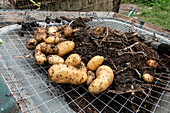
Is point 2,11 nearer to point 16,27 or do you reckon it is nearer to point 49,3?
point 16,27

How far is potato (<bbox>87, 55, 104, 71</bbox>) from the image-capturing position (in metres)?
1.24

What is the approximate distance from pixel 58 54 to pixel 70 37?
13.8 inches

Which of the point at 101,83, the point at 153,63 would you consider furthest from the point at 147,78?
the point at 101,83

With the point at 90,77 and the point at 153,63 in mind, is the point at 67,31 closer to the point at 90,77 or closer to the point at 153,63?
the point at 90,77

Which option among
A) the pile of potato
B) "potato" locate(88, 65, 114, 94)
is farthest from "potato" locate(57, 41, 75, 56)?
"potato" locate(88, 65, 114, 94)

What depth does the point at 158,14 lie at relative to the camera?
4.34 meters

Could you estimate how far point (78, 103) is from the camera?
106 cm

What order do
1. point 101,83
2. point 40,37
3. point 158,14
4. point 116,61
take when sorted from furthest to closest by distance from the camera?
point 158,14 → point 40,37 → point 116,61 → point 101,83

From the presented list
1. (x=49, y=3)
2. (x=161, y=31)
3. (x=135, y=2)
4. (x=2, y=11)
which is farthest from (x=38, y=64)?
(x=135, y=2)

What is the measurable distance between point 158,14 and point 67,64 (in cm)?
429

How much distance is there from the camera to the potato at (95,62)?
124 centimetres

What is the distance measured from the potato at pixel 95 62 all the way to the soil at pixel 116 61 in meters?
0.08

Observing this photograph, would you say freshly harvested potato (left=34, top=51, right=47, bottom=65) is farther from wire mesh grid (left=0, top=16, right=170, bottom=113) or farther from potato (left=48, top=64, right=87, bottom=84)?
potato (left=48, top=64, right=87, bottom=84)

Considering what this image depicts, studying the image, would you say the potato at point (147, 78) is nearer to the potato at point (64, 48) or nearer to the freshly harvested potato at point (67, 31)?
the potato at point (64, 48)
